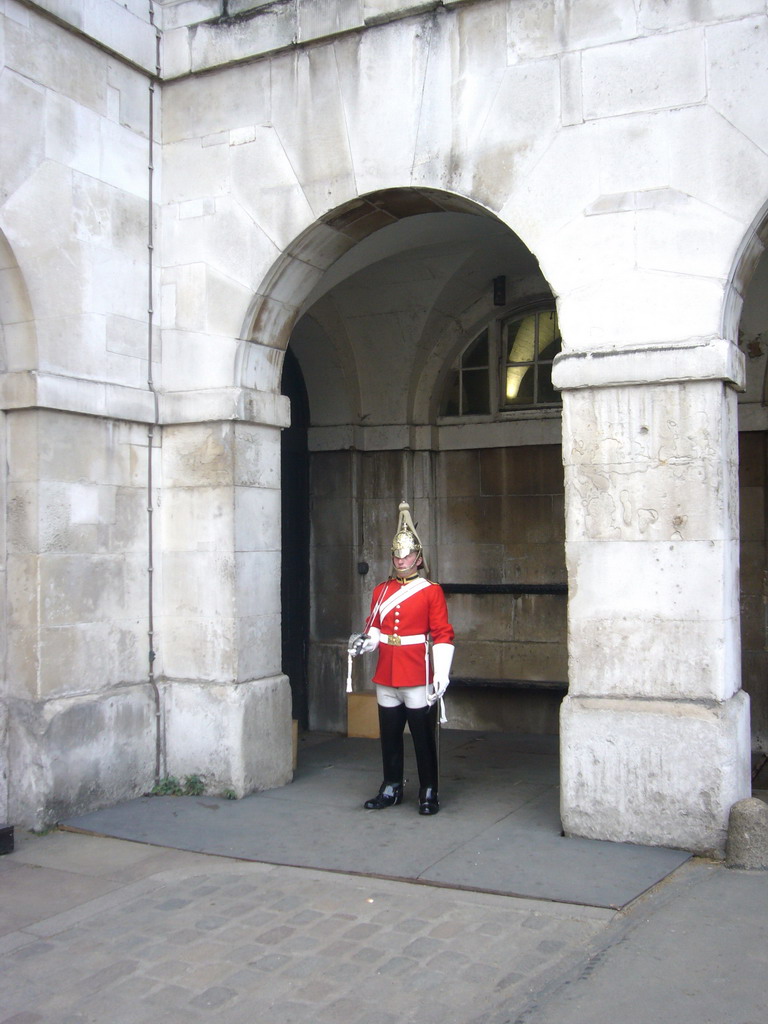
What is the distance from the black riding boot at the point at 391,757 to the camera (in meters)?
6.65

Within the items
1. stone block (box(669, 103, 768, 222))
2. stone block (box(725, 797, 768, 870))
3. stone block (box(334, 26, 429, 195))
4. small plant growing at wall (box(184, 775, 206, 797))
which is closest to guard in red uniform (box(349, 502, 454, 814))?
small plant growing at wall (box(184, 775, 206, 797))

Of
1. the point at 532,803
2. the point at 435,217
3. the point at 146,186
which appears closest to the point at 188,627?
the point at 532,803

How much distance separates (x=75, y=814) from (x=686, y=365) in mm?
4603

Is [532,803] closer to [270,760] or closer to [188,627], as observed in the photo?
[270,760]

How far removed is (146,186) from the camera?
7285 millimetres

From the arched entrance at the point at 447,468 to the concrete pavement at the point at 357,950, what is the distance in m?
4.05

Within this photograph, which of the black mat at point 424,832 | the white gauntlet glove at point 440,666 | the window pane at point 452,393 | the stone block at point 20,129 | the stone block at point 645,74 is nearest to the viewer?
the black mat at point 424,832

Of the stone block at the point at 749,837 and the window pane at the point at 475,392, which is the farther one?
the window pane at the point at 475,392

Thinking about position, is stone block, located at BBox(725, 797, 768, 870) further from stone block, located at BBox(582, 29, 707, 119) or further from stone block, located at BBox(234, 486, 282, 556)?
stone block, located at BBox(582, 29, 707, 119)

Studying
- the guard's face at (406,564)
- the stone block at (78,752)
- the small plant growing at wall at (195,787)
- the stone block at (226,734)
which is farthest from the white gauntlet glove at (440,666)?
the stone block at (78,752)

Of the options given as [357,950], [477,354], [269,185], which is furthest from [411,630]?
[477,354]

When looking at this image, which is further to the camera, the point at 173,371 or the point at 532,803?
the point at 173,371

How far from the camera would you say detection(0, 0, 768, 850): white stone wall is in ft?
18.6

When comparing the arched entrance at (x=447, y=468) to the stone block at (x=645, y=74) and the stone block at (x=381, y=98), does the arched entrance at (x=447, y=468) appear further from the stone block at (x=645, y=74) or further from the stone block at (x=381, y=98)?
the stone block at (x=645, y=74)
